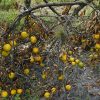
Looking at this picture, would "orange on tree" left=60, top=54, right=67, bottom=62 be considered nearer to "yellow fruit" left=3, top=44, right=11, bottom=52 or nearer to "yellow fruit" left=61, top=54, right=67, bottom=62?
"yellow fruit" left=61, top=54, right=67, bottom=62

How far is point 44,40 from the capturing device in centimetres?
364

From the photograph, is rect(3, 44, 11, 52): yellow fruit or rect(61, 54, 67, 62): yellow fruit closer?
rect(3, 44, 11, 52): yellow fruit

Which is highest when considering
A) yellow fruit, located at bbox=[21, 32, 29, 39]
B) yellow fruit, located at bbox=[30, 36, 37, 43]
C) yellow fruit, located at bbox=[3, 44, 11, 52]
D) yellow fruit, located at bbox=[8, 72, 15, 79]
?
yellow fruit, located at bbox=[21, 32, 29, 39]

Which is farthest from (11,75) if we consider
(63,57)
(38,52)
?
(63,57)

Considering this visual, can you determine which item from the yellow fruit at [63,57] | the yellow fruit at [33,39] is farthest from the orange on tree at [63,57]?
the yellow fruit at [33,39]

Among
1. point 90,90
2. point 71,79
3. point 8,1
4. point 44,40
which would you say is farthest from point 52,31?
→ point 8,1

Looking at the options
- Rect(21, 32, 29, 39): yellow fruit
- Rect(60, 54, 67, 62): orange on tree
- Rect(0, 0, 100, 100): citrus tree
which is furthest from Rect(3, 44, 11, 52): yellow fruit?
Rect(60, 54, 67, 62): orange on tree

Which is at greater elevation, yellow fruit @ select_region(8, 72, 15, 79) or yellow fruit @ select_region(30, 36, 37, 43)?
yellow fruit @ select_region(30, 36, 37, 43)

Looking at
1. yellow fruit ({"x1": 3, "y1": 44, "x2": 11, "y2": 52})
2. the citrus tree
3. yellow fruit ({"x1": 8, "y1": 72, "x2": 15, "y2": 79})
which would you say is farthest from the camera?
yellow fruit ({"x1": 8, "y1": 72, "x2": 15, "y2": 79})

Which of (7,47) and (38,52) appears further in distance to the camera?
(38,52)

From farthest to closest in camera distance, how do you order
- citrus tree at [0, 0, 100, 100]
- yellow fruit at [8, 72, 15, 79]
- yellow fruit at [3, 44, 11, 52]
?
yellow fruit at [8, 72, 15, 79] < citrus tree at [0, 0, 100, 100] < yellow fruit at [3, 44, 11, 52]

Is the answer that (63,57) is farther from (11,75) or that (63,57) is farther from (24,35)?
(11,75)

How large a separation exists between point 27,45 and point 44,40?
257 millimetres

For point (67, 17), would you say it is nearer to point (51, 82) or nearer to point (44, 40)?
point (44, 40)
